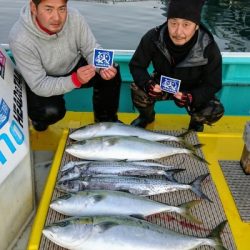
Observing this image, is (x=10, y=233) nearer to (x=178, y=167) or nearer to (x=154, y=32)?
(x=178, y=167)

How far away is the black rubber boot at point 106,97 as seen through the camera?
346cm

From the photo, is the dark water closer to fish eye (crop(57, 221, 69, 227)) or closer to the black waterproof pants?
the black waterproof pants

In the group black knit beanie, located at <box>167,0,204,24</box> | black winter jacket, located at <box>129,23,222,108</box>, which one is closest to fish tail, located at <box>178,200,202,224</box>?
black winter jacket, located at <box>129,23,222,108</box>

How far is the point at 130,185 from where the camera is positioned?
2.45 m

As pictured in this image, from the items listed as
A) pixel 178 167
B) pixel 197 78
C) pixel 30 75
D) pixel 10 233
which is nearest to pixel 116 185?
pixel 178 167

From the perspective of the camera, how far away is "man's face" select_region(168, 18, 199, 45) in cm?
297

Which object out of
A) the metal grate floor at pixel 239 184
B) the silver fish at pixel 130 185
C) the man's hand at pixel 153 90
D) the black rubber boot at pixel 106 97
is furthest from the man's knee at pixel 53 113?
the metal grate floor at pixel 239 184

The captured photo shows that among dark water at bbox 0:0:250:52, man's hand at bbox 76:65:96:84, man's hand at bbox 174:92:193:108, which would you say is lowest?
dark water at bbox 0:0:250:52

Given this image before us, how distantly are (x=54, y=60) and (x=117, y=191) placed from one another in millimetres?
1449

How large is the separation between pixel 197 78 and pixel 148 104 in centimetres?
55

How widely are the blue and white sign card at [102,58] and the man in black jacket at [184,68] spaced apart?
1.56 ft

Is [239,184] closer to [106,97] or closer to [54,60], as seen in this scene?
[106,97]

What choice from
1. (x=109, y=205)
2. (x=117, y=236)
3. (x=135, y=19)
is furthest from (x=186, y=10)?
(x=135, y=19)

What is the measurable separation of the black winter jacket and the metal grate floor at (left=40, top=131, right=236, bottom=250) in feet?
2.58
